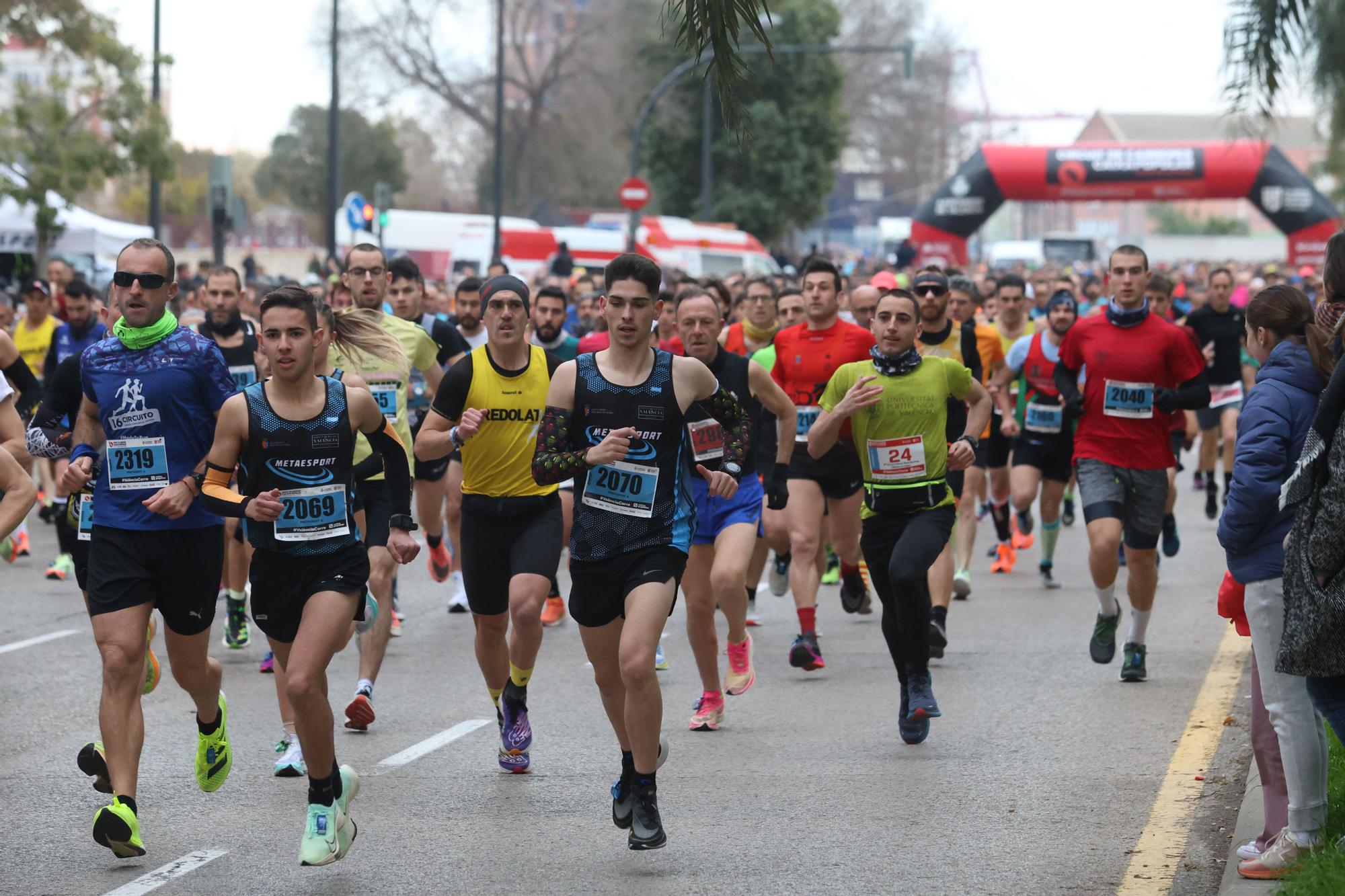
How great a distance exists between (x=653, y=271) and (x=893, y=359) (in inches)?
87.7

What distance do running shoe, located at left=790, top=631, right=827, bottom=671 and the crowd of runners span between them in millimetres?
24

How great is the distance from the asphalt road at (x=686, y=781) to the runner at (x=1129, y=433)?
45 cm

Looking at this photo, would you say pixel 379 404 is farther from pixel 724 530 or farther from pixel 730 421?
pixel 730 421

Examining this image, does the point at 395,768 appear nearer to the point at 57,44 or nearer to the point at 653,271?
the point at 653,271

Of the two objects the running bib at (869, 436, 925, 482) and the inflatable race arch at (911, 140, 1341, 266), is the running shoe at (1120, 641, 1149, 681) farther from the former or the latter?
the inflatable race arch at (911, 140, 1341, 266)

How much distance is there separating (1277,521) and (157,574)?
3665 mm

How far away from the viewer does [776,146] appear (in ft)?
172

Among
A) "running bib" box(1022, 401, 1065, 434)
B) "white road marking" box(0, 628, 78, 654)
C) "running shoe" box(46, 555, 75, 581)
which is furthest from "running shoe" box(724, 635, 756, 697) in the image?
"running shoe" box(46, 555, 75, 581)

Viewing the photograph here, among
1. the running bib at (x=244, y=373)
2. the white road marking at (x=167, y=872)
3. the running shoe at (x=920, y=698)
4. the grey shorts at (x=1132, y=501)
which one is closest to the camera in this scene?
the white road marking at (x=167, y=872)

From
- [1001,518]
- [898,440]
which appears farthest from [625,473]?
[1001,518]

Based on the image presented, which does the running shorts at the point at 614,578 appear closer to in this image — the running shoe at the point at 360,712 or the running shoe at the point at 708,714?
the running shoe at the point at 708,714

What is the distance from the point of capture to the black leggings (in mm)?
7746

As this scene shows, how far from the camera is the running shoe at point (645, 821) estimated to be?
19.4 ft

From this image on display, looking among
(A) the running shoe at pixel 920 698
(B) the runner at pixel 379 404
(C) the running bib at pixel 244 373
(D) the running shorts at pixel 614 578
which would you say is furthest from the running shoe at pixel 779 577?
(D) the running shorts at pixel 614 578
